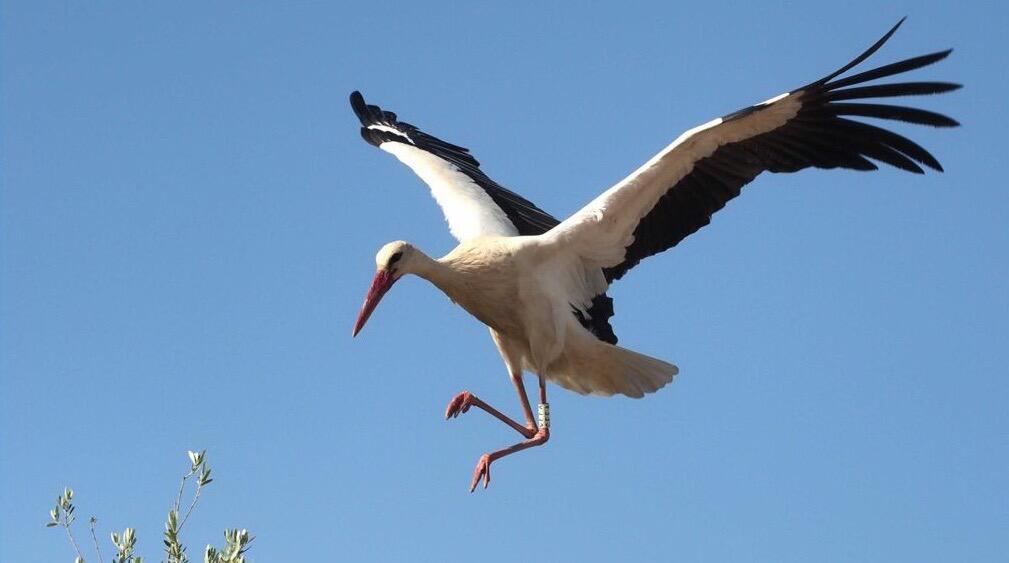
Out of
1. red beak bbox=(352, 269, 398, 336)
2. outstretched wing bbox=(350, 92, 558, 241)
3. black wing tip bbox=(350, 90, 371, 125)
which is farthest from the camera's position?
black wing tip bbox=(350, 90, 371, 125)

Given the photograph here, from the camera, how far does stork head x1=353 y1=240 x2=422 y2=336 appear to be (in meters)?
7.29

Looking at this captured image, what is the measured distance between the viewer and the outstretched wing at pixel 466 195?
25.9 feet

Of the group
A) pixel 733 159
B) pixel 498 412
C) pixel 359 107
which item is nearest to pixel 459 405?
pixel 498 412

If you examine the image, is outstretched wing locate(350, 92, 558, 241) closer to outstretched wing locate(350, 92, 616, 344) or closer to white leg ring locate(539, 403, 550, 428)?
outstretched wing locate(350, 92, 616, 344)

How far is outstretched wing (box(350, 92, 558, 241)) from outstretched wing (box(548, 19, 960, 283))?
960mm

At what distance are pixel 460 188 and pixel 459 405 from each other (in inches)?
70.8

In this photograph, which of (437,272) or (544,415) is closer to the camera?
(437,272)

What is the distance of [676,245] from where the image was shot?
25.4 ft

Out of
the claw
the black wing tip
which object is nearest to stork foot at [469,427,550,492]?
the claw

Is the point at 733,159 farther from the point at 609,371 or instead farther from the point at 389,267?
the point at 389,267

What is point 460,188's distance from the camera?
29.4 ft

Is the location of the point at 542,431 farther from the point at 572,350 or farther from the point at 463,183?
the point at 463,183

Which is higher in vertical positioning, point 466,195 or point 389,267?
point 466,195

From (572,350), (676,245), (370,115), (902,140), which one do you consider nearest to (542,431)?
(572,350)
